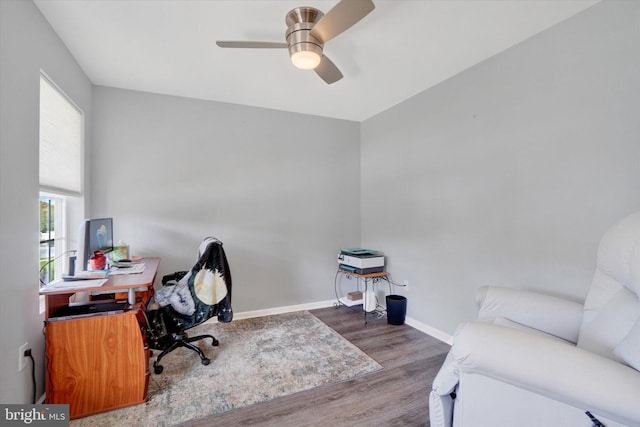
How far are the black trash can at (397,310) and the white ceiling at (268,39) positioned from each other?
222 cm

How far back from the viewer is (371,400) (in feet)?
6.24

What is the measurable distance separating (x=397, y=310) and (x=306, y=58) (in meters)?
2.55

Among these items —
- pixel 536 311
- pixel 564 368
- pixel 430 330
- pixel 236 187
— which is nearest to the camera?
pixel 564 368

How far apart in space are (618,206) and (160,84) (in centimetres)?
368

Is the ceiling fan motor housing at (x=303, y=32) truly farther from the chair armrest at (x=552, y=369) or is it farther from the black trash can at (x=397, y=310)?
the black trash can at (x=397, y=310)

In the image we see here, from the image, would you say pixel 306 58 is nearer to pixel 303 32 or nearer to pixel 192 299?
pixel 303 32

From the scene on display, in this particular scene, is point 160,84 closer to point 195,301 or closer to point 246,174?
point 246,174

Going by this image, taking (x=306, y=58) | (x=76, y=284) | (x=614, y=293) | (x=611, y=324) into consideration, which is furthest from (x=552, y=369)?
(x=76, y=284)

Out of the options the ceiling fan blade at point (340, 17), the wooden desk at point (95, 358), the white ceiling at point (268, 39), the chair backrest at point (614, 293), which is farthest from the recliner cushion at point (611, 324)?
the wooden desk at point (95, 358)

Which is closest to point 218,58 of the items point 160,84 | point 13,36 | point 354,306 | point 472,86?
point 160,84

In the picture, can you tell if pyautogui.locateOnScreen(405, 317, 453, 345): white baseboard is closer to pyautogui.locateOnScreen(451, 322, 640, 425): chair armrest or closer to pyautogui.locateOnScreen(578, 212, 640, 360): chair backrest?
pyautogui.locateOnScreen(578, 212, 640, 360): chair backrest

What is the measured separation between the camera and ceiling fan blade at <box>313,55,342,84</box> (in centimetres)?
197

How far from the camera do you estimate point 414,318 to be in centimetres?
310

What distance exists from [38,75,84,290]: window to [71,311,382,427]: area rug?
1.14 metres
